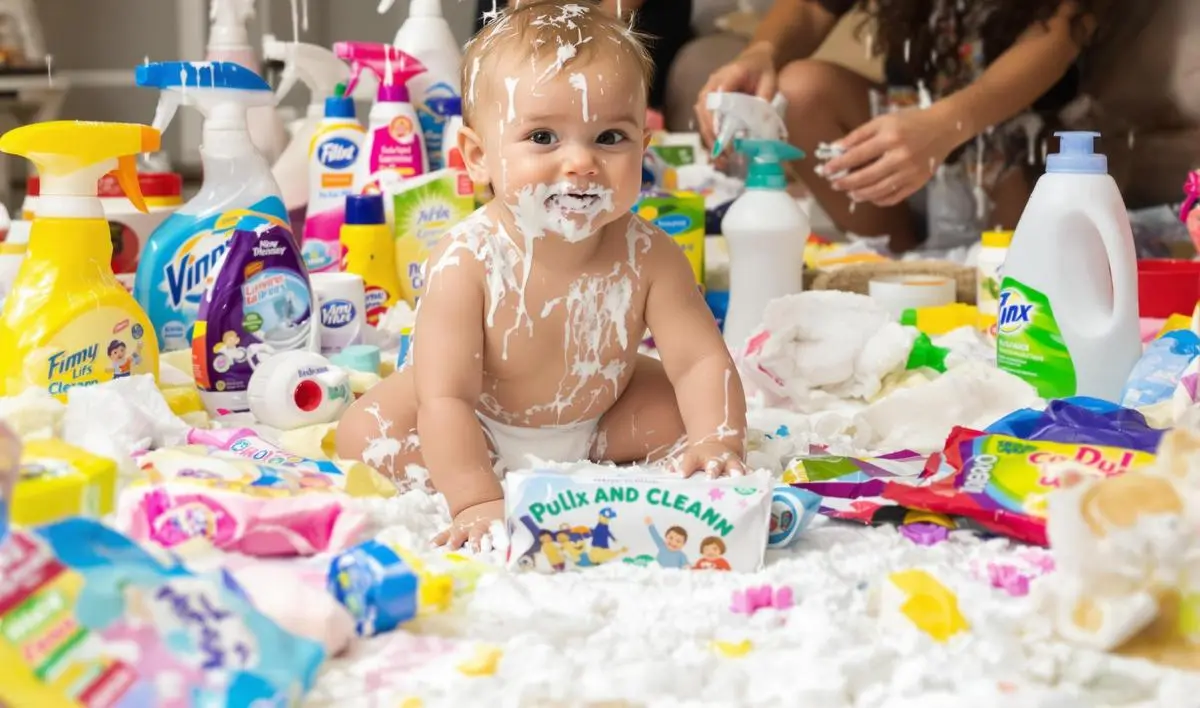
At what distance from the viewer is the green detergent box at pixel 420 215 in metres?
1.71

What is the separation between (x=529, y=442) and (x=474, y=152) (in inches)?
9.9

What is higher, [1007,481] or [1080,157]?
[1080,157]

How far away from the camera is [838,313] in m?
1.40

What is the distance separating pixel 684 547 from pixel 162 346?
2.84ft

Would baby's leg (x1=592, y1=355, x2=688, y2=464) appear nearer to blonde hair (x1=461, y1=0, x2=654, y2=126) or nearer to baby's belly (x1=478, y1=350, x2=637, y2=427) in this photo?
baby's belly (x1=478, y1=350, x2=637, y2=427)

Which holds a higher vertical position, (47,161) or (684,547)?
(47,161)

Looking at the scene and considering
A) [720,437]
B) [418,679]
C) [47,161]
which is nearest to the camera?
[418,679]

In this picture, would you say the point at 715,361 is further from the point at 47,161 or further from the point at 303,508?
the point at 47,161

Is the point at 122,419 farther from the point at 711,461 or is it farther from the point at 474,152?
the point at 711,461

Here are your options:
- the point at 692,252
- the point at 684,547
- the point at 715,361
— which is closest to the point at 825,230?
the point at 692,252

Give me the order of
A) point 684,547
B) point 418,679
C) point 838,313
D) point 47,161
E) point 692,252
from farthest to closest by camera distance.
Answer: point 692,252
point 838,313
point 47,161
point 684,547
point 418,679

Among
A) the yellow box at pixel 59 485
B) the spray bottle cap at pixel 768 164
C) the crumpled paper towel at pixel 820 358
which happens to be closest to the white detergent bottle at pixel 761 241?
the spray bottle cap at pixel 768 164

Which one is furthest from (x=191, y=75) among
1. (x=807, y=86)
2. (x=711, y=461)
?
(x=807, y=86)

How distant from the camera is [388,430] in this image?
105 cm
